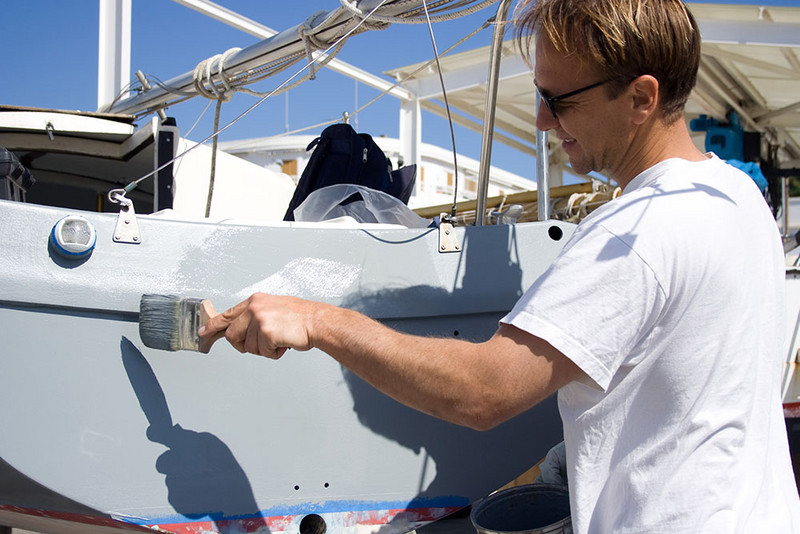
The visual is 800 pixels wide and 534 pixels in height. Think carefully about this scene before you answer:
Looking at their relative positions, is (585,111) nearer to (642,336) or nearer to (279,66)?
(642,336)

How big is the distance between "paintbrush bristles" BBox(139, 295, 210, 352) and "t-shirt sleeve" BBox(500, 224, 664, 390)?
850 mm

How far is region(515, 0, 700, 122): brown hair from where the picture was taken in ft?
3.88

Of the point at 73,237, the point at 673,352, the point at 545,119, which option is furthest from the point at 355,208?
the point at 673,352

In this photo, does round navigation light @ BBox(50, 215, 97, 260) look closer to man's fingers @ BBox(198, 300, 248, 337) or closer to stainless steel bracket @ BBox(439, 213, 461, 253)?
man's fingers @ BBox(198, 300, 248, 337)

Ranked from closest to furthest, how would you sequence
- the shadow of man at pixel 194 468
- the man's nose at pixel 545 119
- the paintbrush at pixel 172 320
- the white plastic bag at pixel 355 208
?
the man's nose at pixel 545 119 → the paintbrush at pixel 172 320 → the shadow of man at pixel 194 468 → the white plastic bag at pixel 355 208

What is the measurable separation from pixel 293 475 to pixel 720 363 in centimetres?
128

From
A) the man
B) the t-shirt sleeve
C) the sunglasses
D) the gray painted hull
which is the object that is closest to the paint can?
the gray painted hull

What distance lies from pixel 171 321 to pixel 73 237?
1.20 ft

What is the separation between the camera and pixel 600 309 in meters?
1.05

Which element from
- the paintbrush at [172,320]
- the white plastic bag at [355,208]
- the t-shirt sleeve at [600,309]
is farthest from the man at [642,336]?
the white plastic bag at [355,208]

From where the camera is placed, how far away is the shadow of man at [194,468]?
1.83 meters

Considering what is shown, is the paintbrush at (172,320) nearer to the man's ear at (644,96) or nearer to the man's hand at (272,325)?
the man's hand at (272,325)

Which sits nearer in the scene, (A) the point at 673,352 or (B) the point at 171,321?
(A) the point at 673,352

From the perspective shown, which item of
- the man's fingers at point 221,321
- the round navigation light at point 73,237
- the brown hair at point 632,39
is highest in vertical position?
the brown hair at point 632,39
